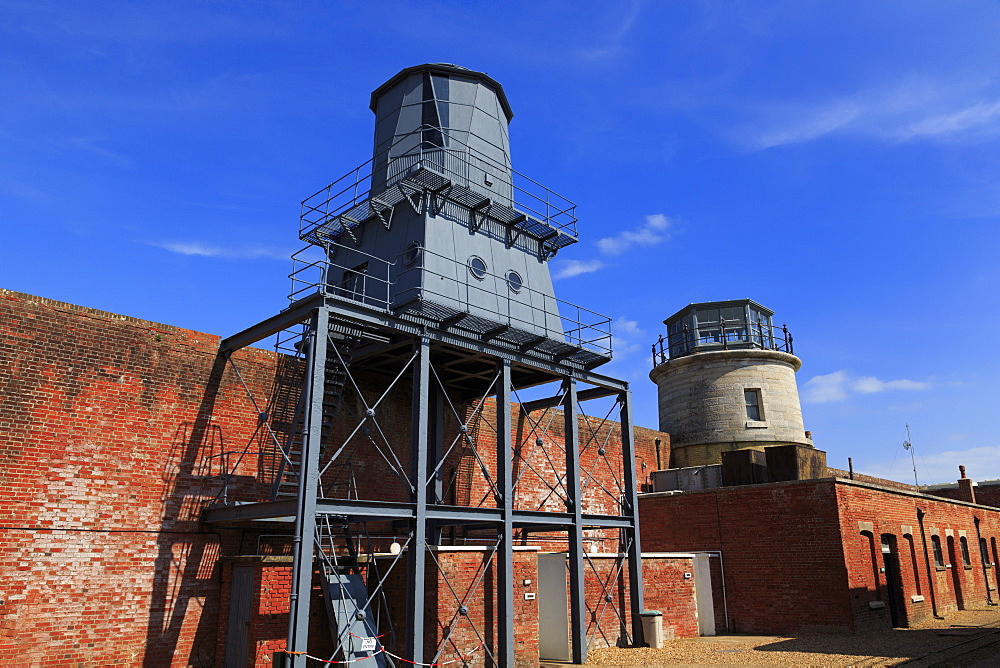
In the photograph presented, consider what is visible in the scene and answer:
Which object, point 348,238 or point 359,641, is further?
point 348,238

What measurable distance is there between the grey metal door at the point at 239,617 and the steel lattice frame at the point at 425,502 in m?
1.05

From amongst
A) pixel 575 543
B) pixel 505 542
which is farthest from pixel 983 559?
pixel 505 542

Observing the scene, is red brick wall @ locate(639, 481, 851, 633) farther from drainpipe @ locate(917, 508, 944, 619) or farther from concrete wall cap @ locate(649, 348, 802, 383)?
concrete wall cap @ locate(649, 348, 802, 383)

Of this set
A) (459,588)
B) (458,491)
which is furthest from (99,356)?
(458,491)

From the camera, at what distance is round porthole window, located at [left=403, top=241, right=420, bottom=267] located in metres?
15.6

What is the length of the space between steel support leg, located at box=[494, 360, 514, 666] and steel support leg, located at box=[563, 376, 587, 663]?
195 centimetres

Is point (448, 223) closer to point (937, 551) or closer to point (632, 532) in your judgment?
point (632, 532)

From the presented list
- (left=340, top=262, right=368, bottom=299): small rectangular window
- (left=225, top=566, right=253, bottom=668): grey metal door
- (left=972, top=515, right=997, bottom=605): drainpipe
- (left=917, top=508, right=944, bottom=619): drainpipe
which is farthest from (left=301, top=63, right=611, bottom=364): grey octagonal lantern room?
(left=972, top=515, right=997, bottom=605): drainpipe

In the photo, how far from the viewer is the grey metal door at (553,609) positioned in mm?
15781

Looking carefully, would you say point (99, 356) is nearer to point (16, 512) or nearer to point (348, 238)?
point (16, 512)

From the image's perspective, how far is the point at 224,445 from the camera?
14.3m

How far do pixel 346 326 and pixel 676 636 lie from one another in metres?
11.5

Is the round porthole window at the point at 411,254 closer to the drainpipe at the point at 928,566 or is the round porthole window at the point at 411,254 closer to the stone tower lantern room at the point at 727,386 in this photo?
the stone tower lantern room at the point at 727,386

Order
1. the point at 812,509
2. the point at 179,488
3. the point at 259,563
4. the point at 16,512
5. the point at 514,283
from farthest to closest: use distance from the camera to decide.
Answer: the point at 812,509
the point at 514,283
the point at 179,488
the point at 259,563
the point at 16,512
